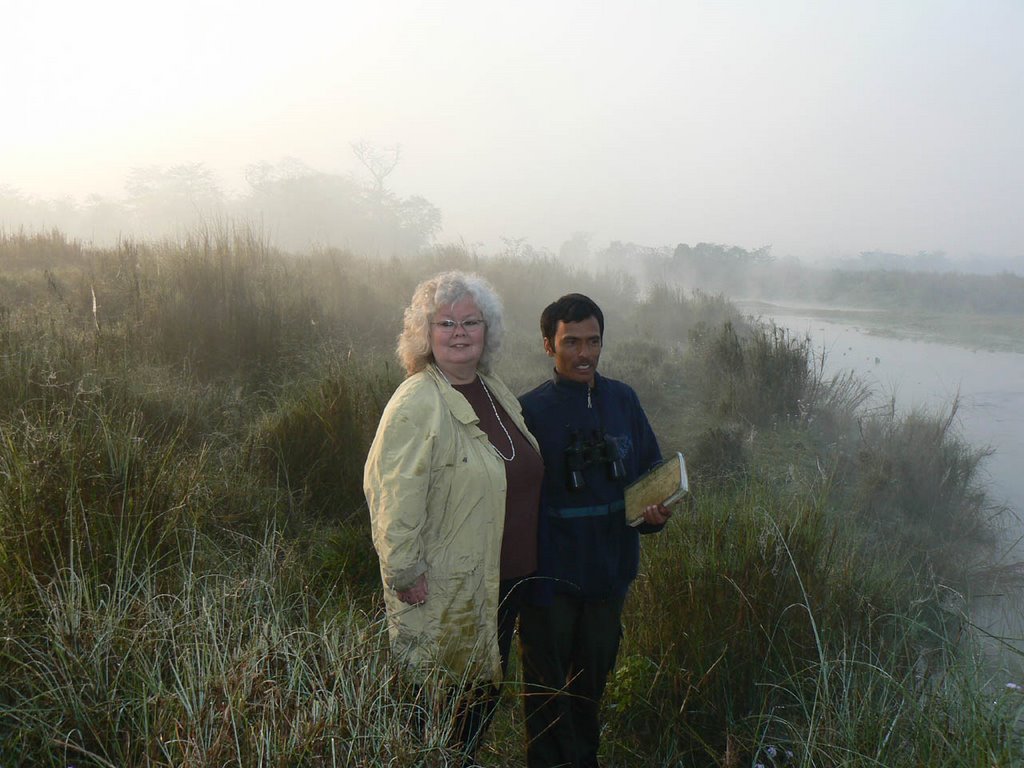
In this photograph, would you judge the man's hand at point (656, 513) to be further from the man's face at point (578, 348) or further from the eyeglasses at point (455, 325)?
the eyeglasses at point (455, 325)

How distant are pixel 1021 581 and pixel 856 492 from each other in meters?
1.45

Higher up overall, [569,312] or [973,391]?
[569,312]

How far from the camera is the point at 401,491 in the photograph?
6.62ft

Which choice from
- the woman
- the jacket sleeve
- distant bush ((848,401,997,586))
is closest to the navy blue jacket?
the woman

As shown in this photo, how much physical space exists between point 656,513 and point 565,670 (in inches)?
28.5

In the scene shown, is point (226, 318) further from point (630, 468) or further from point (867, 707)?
point (867, 707)

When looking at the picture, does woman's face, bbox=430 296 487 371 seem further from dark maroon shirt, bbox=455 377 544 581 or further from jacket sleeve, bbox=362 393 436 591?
jacket sleeve, bbox=362 393 436 591

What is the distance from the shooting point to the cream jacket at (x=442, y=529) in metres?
2.06

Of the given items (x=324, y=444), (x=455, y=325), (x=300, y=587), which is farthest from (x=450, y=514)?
(x=324, y=444)

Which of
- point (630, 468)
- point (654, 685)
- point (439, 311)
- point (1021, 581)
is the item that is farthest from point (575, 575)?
point (1021, 581)

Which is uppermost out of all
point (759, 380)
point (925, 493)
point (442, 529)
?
point (442, 529)

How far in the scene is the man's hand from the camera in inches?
89.3

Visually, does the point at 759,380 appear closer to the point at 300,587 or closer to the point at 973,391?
the point at 973,391

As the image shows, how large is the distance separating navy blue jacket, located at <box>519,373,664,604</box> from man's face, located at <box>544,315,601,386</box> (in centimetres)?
5
